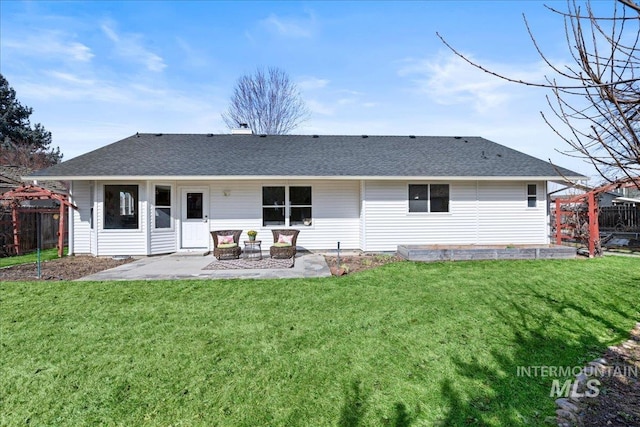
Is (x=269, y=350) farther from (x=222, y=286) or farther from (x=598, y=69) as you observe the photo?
(x=598, y=69)

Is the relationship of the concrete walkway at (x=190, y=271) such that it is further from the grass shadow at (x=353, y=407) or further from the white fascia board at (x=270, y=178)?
the grass shadow at (x=353, y=407)

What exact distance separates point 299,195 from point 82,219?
7623 millimetres

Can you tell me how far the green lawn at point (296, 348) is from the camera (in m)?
2.88

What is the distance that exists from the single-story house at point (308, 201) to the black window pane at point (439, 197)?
1.4 inches

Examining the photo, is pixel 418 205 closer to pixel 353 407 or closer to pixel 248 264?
pixel 248 264

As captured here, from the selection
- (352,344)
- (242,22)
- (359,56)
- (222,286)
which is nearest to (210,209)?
(222,286)

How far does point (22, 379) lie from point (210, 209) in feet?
27.0

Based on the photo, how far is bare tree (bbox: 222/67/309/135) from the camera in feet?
90.5

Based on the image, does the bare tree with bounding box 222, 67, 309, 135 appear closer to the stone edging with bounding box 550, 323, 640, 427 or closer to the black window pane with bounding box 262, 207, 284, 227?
the black window pane with bounding box 262, 207, 284, 227

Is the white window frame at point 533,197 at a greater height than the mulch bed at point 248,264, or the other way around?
the white window frame at point 533,197

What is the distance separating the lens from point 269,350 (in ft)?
13.0

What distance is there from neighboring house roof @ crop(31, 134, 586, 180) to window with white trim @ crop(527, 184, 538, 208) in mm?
614

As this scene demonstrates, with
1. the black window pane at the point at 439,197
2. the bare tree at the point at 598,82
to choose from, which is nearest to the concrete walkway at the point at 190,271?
the black window pane at the point at 439,197

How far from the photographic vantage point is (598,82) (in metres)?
1.53
